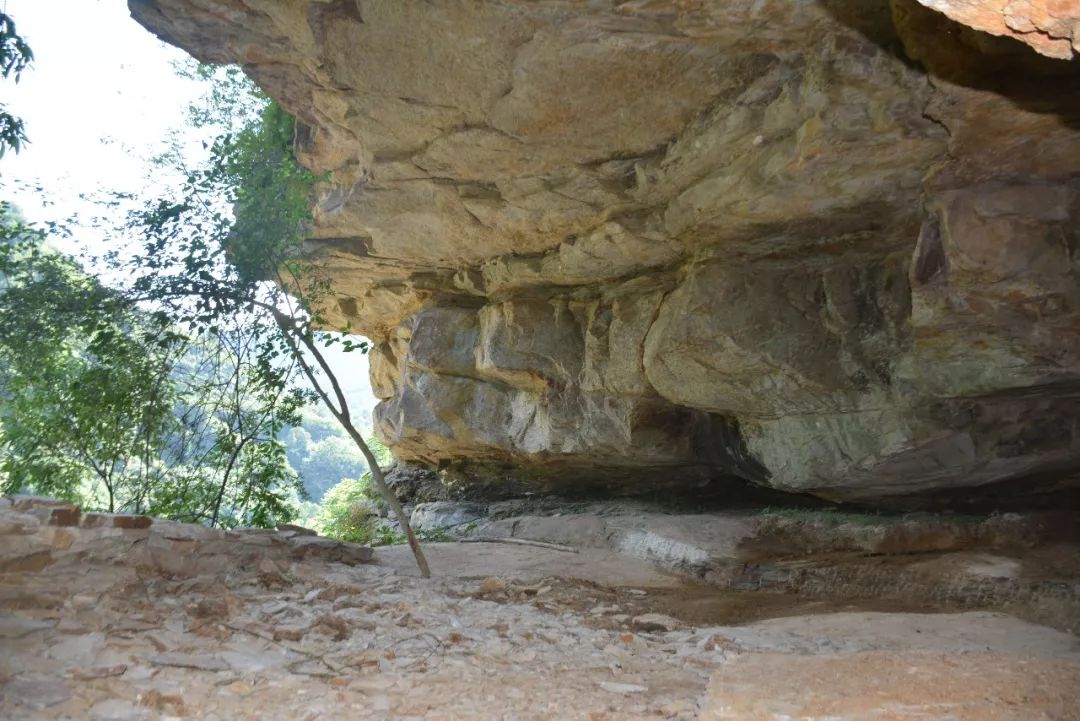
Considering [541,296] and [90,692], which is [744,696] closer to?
[90,692]

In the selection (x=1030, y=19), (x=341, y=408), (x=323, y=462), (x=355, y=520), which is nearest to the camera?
(x=1030, y=19)

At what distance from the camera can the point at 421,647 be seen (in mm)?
4754

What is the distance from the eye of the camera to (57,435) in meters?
8.48

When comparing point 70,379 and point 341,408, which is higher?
point 341,408

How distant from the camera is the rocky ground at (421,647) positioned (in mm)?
3490

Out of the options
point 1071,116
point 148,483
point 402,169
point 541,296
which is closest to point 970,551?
point 1071,116

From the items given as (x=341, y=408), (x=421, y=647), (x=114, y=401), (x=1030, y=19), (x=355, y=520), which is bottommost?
(x=355, y=520)

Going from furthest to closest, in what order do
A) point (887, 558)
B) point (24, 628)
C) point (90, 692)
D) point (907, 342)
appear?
point (887, 558)
point (907, 342)
point (24, 628)
point (90, 692)

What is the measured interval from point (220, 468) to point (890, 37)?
871 cm

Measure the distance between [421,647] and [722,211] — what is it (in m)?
5.64

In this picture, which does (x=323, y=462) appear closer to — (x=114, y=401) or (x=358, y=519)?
(x=358, y=519)

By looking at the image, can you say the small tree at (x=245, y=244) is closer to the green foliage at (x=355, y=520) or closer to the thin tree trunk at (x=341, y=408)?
the thin tree trunk at (x=341, y=408)

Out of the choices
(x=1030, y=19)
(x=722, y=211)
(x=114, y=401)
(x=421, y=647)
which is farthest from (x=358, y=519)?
(x=1030, y=19)

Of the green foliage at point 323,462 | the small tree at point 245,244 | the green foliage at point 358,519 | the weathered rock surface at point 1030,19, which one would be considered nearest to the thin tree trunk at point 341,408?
the small tree at point 245,244
